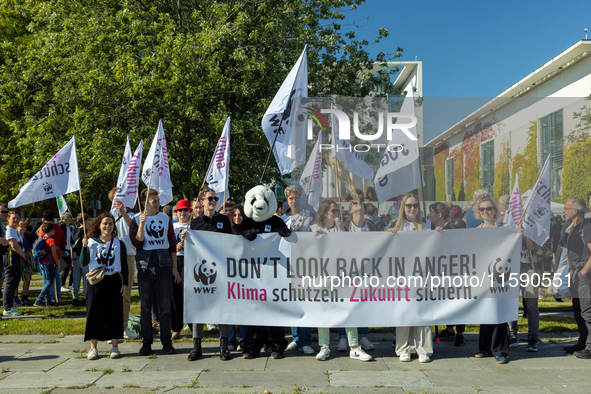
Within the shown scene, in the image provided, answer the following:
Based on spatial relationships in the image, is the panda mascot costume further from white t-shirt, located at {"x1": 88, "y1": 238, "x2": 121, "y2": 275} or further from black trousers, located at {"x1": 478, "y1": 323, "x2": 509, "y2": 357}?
black trousers, located at {"x1": 478, "y1": 323, "x2": 509, "y2": 357}

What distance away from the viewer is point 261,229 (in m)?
6.59

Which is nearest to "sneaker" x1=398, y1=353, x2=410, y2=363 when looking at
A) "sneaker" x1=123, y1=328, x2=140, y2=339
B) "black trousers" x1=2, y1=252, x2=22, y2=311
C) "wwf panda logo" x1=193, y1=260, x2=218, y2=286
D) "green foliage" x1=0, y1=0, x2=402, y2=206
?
"wwf panda logo" x1=193, y1=260, x2=218, y2=286

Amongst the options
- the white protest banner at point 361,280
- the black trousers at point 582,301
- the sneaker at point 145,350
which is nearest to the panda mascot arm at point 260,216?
the white protest banner at point 361,280

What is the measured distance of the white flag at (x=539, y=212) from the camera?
6523 millimetres

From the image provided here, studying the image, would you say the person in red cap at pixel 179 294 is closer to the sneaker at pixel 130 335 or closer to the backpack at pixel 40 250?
the sneaker at pixel 130 335

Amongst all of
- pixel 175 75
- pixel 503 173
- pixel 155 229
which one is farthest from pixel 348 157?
pixel 175 75

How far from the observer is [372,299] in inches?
249

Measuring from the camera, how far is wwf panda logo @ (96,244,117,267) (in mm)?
6461

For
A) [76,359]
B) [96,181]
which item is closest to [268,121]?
[76,359]

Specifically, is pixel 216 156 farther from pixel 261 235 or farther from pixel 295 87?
pixel 261 235

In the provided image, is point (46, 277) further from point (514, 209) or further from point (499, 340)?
point (514, 209)

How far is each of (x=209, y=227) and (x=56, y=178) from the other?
9.45 ft

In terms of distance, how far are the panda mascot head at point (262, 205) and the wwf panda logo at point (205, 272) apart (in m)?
0.77

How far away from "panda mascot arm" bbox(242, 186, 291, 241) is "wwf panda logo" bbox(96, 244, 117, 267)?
161 cm
